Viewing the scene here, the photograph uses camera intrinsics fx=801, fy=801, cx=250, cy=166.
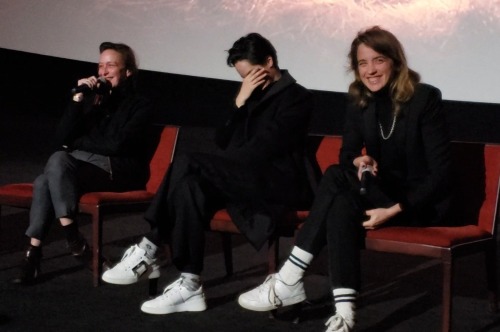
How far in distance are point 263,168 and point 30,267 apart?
0.86 meters

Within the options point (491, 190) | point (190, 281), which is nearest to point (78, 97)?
point (190, 281)

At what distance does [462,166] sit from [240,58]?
30.0 inches

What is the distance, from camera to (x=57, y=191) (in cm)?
266

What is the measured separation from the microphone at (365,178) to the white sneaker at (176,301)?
1.95ft

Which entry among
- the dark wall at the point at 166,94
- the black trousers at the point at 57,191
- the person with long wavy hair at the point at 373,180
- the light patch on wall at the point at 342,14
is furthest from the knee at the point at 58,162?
the dark wall at the point at 166,94

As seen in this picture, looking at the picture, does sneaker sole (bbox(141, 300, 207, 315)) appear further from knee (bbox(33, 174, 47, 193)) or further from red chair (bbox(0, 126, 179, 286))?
knee (bbox(33, 174, 47, 193))

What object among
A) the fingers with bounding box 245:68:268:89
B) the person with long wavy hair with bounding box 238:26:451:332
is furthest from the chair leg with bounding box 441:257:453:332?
the fingers with bounding box 245:68:268:89

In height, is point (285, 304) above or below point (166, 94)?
below

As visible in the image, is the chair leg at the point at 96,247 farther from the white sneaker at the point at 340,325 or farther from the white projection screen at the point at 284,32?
the white projection screen at the point at 284,32

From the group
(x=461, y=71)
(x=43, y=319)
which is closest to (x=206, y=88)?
(x=461, y=71)

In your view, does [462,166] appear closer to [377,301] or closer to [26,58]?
[377,301]

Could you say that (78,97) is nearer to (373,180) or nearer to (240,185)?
(240,185)

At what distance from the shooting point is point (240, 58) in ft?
8.29

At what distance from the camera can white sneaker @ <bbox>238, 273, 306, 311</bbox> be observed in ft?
7.17
